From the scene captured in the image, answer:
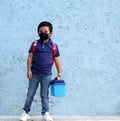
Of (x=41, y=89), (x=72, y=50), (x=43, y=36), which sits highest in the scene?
(x=43, y=36)

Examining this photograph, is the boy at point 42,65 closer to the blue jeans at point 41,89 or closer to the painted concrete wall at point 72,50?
the blue jeans at point 41,89

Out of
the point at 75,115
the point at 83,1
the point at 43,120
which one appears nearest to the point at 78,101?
the point at 75,115

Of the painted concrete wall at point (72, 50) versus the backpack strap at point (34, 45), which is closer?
the backpack strap at point (34, 45)

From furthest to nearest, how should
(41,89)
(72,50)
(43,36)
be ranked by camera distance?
(72,50)
(41,89)
(43,36)

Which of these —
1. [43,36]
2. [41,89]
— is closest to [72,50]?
[43,36]

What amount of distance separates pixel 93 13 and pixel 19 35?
117 cm

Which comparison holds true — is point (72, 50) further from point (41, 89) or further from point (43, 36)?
point (41, 89)

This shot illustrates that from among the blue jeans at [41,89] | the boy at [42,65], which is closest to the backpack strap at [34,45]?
the boy at [42,65]

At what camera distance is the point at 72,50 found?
16.7ft

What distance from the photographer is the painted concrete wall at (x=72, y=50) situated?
5012 mm

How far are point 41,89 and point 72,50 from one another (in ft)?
2.63

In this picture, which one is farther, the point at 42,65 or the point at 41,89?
the point at 41,89

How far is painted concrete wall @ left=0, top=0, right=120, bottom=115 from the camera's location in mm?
5012

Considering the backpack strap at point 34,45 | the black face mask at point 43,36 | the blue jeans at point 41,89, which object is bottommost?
the blue jeans at point 41,89
